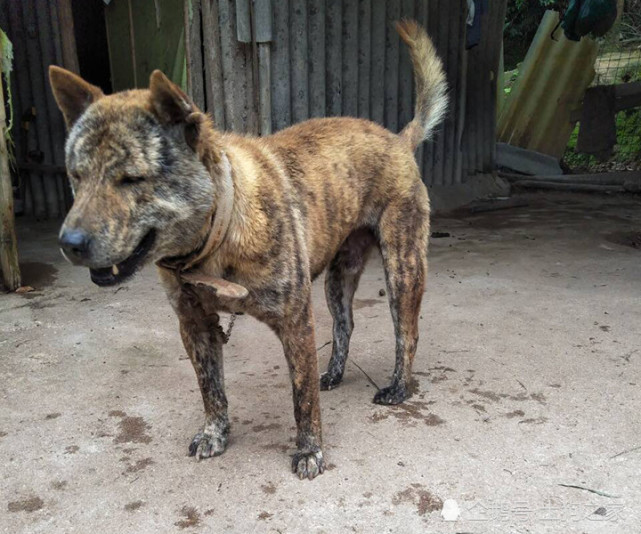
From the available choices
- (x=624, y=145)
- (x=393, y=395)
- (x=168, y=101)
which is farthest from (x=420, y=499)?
(x=624, y=145)

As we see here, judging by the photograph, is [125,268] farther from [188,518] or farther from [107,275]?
[188,518]

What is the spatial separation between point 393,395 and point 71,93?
2137 millimetres

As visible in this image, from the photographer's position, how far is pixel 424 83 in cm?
373

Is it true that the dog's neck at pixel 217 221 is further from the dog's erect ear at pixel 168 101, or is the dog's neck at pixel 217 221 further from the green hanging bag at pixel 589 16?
the green hanging bag at pixel 589 16

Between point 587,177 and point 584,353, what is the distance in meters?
6.68

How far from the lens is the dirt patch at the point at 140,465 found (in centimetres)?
274

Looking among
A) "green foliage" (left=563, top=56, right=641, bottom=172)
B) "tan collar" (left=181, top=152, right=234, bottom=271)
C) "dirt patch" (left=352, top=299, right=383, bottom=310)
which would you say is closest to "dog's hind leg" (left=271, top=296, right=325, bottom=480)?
"tan collar" (left=181, top=152, right=234, bottom=271)

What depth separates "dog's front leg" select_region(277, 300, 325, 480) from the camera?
266 cm

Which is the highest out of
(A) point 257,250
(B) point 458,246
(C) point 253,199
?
(C) point 253,199

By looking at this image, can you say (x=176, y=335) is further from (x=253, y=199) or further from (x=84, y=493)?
(x=253, y=199)

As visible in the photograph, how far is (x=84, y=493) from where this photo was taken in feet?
8.50

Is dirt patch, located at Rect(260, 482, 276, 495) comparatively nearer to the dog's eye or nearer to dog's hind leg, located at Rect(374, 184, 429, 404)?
dog's hind leg, located at Rect(374, 184, 429, 404)

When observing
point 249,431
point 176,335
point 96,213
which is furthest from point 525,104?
point 96,213

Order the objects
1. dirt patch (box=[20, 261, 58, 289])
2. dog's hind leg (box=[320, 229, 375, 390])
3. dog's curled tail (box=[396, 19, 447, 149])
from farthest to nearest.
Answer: dirt patch (box=[20, 261, 58, 289]), dog's curled tail (box=[396, 19, 447, 149]), dog's hind leg (box=[320, 229, 375, 390])
